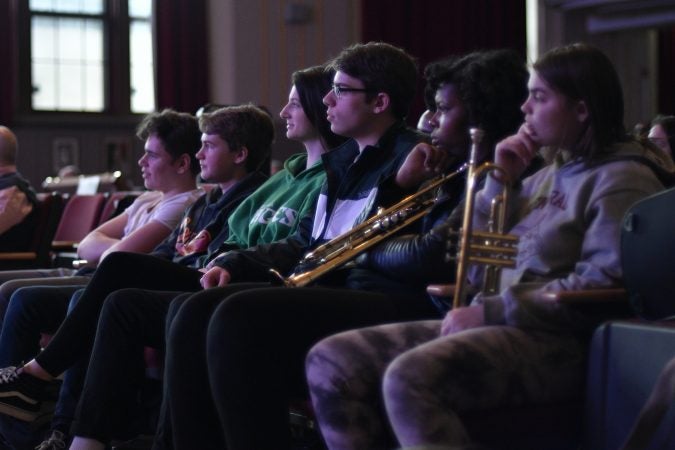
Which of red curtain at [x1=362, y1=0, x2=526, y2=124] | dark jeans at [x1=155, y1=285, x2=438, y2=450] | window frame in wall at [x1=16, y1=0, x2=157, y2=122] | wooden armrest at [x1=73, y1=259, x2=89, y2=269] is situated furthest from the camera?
red curtain at [x1=362, y1=0, x2=526, y2=124]

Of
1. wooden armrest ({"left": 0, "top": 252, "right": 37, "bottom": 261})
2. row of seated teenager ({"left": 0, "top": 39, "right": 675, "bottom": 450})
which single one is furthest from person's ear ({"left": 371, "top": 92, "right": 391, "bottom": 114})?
wooden armrest ({"left": 0, "top": 252, "right": 37, "bottom": 261})

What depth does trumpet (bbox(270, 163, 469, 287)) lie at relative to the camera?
2570 millimetres

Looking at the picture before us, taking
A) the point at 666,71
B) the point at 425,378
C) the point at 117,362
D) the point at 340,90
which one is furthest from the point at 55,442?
the point at 666,71

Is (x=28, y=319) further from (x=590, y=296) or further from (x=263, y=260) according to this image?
(x=590, y=296)

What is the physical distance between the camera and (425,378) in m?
1.96

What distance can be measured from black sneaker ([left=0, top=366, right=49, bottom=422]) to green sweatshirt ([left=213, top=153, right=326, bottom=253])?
27.1 inches

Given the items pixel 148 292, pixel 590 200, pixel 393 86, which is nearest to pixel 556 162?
pixel 590 200

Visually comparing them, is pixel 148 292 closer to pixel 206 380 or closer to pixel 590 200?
pixel 206 380

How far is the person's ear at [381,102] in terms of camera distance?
291 centimetres

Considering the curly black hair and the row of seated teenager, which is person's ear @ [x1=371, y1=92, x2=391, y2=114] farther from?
the curly black hair

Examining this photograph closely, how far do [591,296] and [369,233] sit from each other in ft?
2.39

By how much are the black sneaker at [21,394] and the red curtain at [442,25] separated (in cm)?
819

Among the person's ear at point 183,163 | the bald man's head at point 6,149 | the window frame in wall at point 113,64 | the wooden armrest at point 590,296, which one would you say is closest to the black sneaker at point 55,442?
the person's ear at point 183,163

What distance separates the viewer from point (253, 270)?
3.00 m
